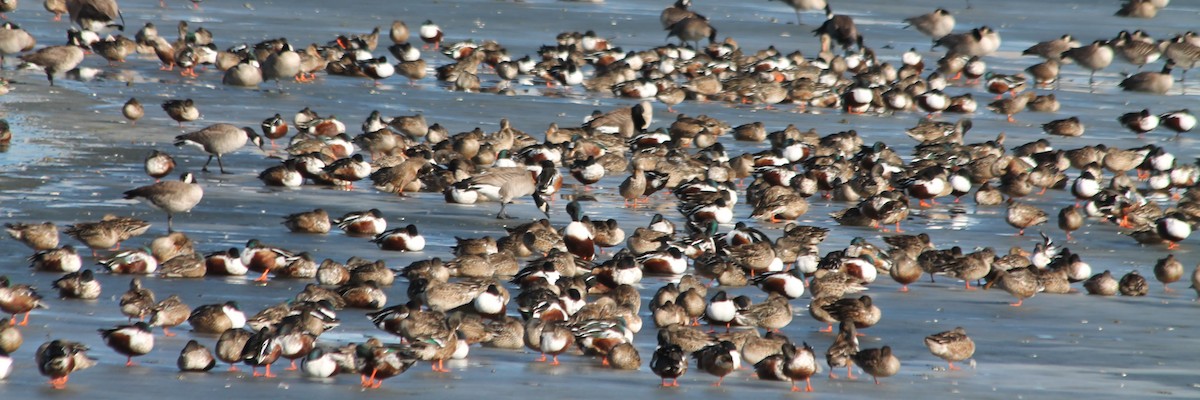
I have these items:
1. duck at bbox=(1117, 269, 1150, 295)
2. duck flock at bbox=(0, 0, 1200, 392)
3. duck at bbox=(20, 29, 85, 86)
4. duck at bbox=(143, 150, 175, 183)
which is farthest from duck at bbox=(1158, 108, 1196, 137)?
duck at bbox=(20, 29, 85, 86)

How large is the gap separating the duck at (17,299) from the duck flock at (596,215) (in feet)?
0.09

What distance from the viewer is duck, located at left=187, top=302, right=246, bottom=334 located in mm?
11211

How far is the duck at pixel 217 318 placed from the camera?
36.8ft

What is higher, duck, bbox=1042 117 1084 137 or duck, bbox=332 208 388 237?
duck, bbox=332 208 388 237

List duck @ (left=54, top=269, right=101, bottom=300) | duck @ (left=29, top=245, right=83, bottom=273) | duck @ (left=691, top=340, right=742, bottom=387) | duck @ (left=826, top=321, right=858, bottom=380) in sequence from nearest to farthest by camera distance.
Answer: duck @ (left=691, top=340, right=742, bottom=387) < duck @ (left=826, top=321, right=858, bottom=380) < duck @ (left=54, top=269, right=101, bottom=300) < duck @ (left=29, top=245, right=83, bottom=273)

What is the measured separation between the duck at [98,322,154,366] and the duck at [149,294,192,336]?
804 mm

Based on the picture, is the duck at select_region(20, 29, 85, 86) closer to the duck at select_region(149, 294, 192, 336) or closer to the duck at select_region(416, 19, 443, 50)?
the duck at select_region(416, 19, 443, 50)

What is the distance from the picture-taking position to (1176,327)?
12930 mm

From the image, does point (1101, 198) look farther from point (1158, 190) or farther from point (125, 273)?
point (125, 273)

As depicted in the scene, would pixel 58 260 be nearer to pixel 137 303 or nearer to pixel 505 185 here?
pixel 137 303

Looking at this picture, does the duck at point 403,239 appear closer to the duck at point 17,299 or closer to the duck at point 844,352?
the duck at point 17,299

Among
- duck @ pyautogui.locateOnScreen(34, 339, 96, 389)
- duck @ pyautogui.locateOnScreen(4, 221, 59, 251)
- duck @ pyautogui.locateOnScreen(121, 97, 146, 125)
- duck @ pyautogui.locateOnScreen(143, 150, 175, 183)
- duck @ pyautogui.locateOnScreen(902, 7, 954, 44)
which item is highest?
duck @ pyautogui.locateOnScreen(34, 339, 96, 389)

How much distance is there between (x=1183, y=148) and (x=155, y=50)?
59.4ft

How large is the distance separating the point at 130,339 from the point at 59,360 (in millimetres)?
869
